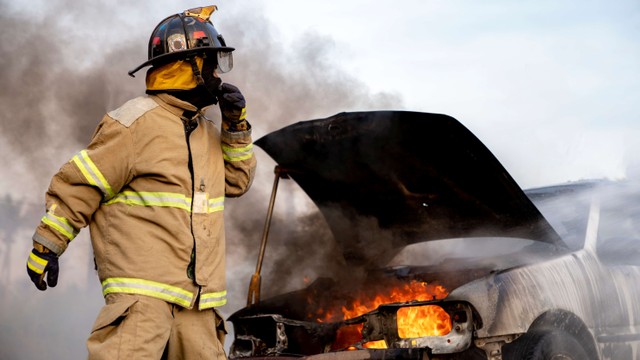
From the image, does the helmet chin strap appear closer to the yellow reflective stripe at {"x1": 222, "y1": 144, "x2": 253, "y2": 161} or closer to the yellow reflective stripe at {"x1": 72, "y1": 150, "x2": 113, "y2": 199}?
the yellow reflective stripe at {"x1": 222, "y1": 144, "x2": 253, "y2": 161}

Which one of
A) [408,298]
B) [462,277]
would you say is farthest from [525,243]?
[408,298]

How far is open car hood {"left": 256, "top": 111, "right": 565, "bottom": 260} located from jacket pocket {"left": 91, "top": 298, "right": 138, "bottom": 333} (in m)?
2.17

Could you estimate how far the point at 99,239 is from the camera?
10.2 ft

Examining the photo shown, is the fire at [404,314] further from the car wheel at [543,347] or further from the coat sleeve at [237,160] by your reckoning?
the coat sleeve at [237,160]

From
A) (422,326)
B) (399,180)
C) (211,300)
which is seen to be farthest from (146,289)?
(399,180)

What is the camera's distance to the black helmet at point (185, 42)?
330 cm

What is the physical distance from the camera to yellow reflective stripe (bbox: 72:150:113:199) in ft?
9.95

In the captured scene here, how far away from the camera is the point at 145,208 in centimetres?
312

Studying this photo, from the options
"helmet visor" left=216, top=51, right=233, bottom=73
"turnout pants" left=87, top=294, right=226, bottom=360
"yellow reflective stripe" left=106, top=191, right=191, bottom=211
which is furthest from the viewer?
"helmet visor" left=216, top=51, right=233, bottom=73

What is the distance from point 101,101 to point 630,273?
4.29 meters

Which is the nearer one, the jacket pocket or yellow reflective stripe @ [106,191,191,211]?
the jacket pocket

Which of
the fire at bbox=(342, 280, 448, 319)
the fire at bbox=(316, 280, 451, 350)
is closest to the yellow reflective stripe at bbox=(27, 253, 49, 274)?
the fire at bbox=(316, 280, 451, 350)

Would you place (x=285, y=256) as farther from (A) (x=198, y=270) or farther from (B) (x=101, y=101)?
(A) (x=198, y=270)

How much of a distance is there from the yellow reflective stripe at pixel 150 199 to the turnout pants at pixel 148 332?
0.39 m
